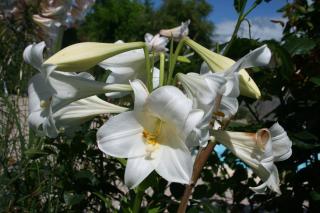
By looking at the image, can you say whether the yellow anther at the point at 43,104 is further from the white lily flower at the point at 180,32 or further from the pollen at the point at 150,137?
the white lily flower at the point at 180,32

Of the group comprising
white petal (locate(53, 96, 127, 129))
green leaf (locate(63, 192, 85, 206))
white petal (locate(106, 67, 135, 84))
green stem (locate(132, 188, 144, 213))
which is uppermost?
white petal (locate(106, 67, 135, 84))

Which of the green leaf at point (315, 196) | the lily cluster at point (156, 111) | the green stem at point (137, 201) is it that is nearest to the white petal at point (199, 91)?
the lily cluster at point (156, 111)

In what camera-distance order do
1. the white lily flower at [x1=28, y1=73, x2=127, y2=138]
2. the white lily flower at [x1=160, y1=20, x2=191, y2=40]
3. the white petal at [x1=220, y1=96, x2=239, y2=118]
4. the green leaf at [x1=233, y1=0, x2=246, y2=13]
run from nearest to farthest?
1. the white lily flower at [x1=28, y1=73, x2=127, y2=138]
2. the white petal at [x1=220, y1=96, x2=239, y2=118]
3. the green leaf at [x1=233, y1=0, x2=246, y2=13]
4. the white lily flower at [x1=160, y1=20, x2=191, y2=40]

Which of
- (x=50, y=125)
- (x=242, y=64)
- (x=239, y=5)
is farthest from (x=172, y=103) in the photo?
(x=239, y=5)

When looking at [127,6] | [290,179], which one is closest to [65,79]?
[290,179]

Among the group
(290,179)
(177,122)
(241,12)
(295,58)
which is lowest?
(290,179)

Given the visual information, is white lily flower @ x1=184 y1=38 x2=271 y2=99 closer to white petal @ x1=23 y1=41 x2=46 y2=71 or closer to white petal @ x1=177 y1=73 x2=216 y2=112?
white petal @ x1=177 y1=73 x2=216 y2=112

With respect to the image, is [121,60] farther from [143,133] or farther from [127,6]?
[127,6]

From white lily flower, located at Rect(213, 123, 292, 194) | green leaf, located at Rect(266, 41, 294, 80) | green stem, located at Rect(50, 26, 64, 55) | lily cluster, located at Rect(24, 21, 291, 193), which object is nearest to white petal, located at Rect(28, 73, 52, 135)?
lily cluster, located at Rect(24, 21, 291, 193)
